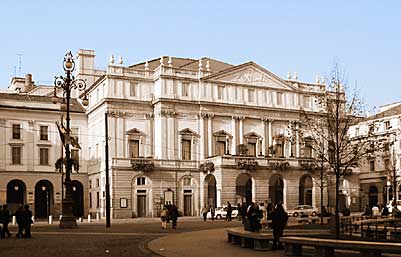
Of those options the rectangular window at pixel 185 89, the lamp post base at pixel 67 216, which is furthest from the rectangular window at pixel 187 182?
the lamp post base at pixel 67 216

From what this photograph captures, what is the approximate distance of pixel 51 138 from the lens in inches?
2933

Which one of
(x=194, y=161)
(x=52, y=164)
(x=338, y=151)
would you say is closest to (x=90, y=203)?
(x=52, y=164)

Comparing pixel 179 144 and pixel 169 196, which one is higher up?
pixel 179 144

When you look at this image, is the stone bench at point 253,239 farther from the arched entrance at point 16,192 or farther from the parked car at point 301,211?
the arched entrance at point 16,192

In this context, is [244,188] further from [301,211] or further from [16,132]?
[16,132]

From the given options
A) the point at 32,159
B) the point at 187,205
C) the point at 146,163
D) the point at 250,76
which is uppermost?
the point at 250,76

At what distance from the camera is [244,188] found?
7312 centimetres

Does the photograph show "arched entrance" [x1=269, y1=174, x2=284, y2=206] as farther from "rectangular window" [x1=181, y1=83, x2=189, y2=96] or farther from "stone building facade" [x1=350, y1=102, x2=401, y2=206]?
"rectangular window" [x1=181, y1=83, x2=189, y2=96]

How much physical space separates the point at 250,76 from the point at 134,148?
54.1ft

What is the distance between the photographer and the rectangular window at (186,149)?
72312 mm

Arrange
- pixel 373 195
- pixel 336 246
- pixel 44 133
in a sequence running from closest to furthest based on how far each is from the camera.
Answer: pixel 336 246, pixel 44 133, pixel 373 195

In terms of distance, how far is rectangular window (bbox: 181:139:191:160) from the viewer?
72.3 m

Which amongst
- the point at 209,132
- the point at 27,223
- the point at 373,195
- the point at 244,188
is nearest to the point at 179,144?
the point at 209,132

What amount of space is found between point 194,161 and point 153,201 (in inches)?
277
